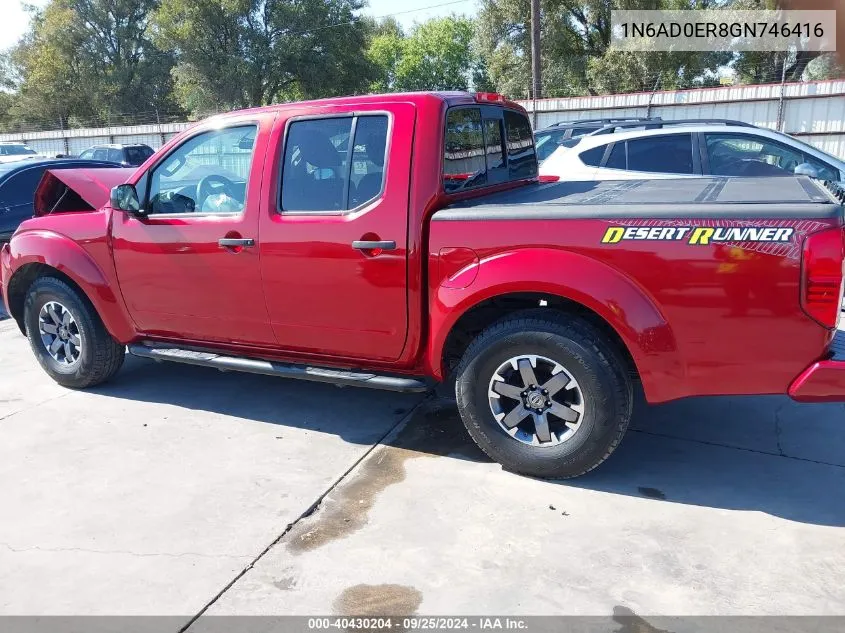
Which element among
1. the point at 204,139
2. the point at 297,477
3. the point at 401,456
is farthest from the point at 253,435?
the point at 204,139

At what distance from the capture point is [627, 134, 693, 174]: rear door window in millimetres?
7387

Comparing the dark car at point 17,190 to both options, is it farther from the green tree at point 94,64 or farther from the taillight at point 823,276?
the green tree at point 94,64

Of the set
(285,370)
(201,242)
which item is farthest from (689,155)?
(201,242)

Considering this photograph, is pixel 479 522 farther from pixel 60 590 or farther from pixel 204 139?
pixel 204 139

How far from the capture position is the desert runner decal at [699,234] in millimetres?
2939

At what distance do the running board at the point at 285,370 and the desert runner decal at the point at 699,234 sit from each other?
54.1 inches

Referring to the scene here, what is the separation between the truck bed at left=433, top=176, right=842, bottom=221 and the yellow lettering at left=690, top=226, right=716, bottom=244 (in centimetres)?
6

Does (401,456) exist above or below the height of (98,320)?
below

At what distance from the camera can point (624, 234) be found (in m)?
3.21

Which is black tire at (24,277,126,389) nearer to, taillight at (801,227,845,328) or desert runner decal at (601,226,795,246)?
desert runner decal at (601,226,795,246)

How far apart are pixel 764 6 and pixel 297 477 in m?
29.6

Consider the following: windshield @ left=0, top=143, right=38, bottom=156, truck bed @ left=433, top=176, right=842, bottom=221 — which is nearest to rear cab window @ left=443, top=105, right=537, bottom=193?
truck bed @ left=433, top=176, right=842, bottom=221

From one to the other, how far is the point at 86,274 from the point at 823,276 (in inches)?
177

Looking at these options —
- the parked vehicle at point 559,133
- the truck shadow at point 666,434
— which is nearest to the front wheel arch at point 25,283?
the truck shadow at point 666,434
